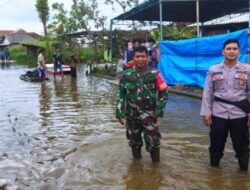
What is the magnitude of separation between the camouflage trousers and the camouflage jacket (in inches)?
3.7

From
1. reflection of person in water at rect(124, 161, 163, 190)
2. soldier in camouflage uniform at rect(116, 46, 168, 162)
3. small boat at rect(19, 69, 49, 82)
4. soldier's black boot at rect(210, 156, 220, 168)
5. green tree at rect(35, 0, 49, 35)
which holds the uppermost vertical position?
green tree at rect(35, 0, 49, 35)

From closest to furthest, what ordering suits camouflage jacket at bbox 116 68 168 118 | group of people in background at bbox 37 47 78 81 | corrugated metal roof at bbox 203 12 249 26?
1. camouflage jacket at bbox 116 68 168 118
2. group of people in background at bbox 37 47 78 81
3. corrugated metal roof at bbox 203 12 249 26

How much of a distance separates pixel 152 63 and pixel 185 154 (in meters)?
10.8

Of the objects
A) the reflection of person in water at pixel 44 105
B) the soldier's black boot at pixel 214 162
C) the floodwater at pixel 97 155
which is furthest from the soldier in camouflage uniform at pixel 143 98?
the reflection of person in water at pixel 44 105

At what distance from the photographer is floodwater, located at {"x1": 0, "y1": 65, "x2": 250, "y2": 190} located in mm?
5176

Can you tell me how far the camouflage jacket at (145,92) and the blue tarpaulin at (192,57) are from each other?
5969mm

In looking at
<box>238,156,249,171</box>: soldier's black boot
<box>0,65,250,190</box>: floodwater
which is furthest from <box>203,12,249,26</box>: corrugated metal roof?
<box>238,156,249,171</box>: soldier's black boot

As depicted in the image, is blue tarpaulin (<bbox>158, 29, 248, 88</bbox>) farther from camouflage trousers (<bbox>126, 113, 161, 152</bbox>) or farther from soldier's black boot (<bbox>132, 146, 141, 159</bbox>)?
camouflage trousers (<bbox>126, 113, 161, 152</bbox>)

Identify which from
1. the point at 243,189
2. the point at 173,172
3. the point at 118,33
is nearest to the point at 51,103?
the point at 173,172

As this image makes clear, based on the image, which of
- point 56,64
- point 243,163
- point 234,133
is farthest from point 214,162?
point 56,64

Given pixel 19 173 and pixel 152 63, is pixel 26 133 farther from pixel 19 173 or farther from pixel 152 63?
pixel 152 63

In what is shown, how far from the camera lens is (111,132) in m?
8.30

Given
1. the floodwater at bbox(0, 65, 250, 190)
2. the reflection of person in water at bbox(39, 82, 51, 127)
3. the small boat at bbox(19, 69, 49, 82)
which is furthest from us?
the small boat at bbox(19, 69, 49, 82)

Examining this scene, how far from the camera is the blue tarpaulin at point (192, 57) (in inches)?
474
